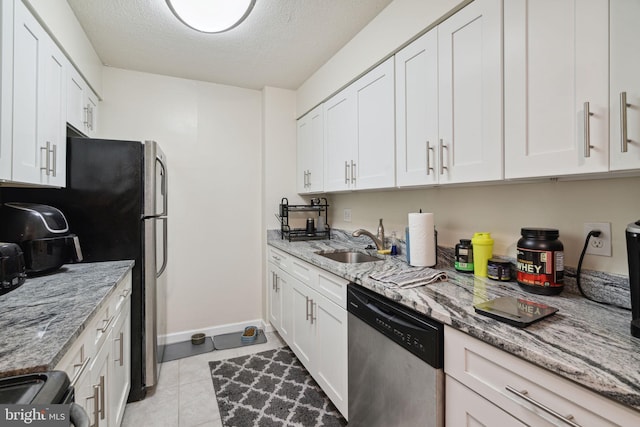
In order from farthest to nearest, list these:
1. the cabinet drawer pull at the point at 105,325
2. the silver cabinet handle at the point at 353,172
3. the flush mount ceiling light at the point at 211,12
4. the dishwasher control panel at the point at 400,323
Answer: the silver cabinet handle at the point at 353,172 < the flush mount ceiling light at the point at 211,12 < the cabinet drawer pull at the point at 105,325 < the dishwasher control panel at the point at 400,323

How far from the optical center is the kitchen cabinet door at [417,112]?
1.51 meters

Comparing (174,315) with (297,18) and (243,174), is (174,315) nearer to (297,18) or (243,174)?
(243,174)

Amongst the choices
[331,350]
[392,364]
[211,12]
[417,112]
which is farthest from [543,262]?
[211,12]

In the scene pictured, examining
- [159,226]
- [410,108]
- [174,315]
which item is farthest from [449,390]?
[174,315]

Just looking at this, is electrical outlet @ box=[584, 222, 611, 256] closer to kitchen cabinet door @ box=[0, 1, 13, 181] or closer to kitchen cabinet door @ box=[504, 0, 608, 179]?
kitchen cabinet door @ box=[504, 0, 608, 179]

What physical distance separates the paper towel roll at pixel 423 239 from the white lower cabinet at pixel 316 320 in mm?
451

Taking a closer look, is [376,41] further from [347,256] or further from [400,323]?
[400,323]

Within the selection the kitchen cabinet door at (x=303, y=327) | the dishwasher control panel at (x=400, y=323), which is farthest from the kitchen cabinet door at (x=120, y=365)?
the dishwasher control panel at (x=400, y=323)

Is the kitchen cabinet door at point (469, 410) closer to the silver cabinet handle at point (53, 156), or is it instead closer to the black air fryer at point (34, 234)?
the black air fryer at point (34, 234)

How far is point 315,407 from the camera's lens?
1.88 metres

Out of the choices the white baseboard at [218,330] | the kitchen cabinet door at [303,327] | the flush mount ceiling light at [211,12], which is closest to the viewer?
the flush mount ceiling light at [211,12]

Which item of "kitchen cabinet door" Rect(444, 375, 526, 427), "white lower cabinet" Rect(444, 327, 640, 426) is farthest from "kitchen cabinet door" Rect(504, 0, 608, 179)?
"kitchen cabinet door" Rect(444, 375, 526, 427)

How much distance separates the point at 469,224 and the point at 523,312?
2.67 ft

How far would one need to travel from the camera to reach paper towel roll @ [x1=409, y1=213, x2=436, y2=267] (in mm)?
1665
